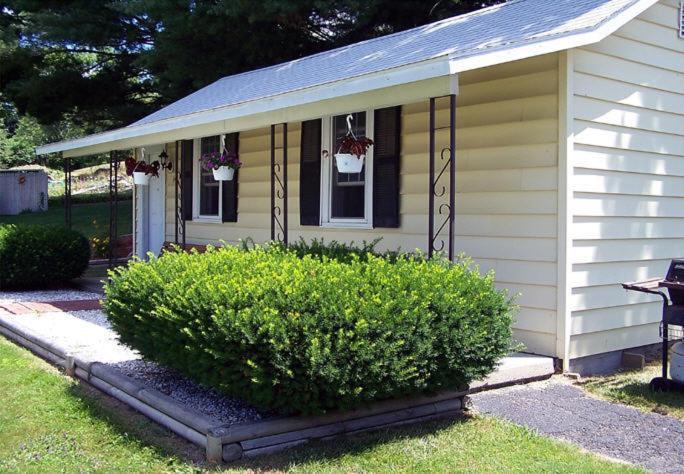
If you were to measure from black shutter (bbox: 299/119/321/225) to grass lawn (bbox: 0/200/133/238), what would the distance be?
1223 cm

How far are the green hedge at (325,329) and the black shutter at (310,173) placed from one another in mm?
3251

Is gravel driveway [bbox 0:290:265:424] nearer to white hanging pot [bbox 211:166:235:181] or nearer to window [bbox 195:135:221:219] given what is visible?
window [bbox 195:135:221:219]

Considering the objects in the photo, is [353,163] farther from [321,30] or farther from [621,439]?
[321,30]

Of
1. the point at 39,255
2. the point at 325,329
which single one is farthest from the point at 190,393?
the point at 39,255

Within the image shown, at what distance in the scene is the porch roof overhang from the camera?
5.44m

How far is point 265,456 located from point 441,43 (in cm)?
461

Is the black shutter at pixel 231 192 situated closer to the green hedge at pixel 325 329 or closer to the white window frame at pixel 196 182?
the white window frame at pixel 196 182

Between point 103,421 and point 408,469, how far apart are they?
217 cm

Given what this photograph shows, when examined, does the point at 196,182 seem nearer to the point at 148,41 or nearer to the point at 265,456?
the point at 265,456

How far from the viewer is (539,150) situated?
19.9 ft

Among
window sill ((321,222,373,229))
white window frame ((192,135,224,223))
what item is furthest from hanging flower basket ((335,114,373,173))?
white window frame ((192,135,224,223))

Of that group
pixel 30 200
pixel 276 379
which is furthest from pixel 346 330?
pixel 30 200

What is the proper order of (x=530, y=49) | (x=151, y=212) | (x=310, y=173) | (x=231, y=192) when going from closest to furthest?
(x=530, y=49) → (x=310, y=173) → (x=231, y=192) → (x=151, y=212)

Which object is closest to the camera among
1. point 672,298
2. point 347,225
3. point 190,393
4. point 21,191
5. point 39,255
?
point 190,393
